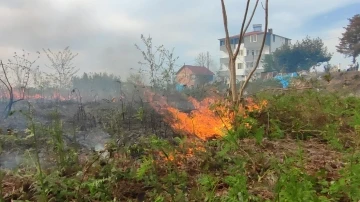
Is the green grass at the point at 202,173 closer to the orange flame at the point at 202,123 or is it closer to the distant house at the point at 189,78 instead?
the orange flame at the point at 202,123

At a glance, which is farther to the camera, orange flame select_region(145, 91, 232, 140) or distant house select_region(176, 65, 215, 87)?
distant house select_region(176, 65, 215, 87)

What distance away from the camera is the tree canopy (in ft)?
92.4

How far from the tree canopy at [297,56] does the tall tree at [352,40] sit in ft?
6.71

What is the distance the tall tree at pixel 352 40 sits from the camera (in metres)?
25.9

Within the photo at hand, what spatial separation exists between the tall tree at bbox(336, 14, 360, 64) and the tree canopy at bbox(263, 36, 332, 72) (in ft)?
6.71

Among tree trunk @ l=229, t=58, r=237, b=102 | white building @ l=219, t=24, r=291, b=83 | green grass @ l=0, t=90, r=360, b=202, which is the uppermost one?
white building @ l=219, t=24, r=291, b=83

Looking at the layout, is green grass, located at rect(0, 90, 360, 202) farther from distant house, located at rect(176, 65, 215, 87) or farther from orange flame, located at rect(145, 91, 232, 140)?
distant house, located at rect(176, 65, 215, 87)

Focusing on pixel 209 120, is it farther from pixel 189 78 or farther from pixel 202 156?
pixel 189 78

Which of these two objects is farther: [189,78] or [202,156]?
[189,78]

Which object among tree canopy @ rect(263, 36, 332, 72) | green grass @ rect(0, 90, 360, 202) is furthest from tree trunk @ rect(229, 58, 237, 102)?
tree canopy @ rect(263, 36, 332, 72)

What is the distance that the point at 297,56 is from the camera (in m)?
28.6

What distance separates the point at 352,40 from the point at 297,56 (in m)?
4.30

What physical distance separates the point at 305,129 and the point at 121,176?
2.77 m

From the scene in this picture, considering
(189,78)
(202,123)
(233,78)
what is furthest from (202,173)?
(189,78)
